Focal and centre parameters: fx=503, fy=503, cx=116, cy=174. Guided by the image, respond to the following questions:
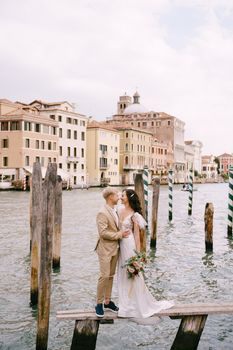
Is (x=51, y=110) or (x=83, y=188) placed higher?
(x=51, y=110)

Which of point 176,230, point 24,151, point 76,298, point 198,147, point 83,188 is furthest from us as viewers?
point 198,147

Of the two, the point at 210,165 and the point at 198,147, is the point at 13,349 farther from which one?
the point at 210,165

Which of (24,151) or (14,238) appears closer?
(14,238)

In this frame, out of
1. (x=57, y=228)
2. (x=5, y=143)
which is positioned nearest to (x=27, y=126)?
(x=5, y=143)

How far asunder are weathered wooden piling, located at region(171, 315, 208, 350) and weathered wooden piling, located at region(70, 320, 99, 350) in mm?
806

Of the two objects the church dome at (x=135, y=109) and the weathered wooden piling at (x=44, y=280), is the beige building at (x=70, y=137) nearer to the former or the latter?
the church dome at (x=135, y=109)

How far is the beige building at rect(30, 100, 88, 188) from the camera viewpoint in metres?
47.8

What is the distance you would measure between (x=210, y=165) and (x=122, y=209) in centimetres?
12351

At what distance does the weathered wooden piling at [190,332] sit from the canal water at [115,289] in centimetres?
69

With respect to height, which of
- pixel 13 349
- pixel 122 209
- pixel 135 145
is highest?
pixel 135 145

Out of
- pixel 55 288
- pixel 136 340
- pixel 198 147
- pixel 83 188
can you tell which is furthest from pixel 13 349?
pixel 198 147

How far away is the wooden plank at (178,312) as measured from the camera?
4590mm

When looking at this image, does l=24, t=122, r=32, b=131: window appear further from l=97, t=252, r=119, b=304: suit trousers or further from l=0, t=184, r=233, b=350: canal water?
l=97, t=252, r=119, b=304: suit trousers

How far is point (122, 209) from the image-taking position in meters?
4.90
